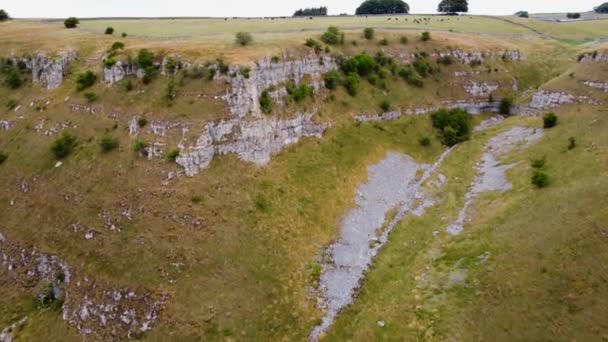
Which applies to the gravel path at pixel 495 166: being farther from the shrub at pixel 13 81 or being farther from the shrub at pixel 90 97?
the shrub at pixel 13 81

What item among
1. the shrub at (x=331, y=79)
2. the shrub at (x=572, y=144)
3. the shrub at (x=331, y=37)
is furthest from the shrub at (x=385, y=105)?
the shrub at (x=572, y=144)

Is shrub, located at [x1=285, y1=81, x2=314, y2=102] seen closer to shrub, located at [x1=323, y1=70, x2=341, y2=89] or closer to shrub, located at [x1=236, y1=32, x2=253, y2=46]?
shrub, located at [x1=323, y1=70, x2=341, y2=89]

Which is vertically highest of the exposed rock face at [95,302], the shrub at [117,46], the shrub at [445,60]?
the shrub at [117,46]

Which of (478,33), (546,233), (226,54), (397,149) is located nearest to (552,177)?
(546,233)

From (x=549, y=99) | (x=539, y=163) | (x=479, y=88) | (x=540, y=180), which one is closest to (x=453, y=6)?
(x=479, y=88)

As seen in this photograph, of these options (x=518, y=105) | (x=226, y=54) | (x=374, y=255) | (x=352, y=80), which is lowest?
(x=374, y=255)

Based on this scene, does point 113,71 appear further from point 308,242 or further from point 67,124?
point 308,242
